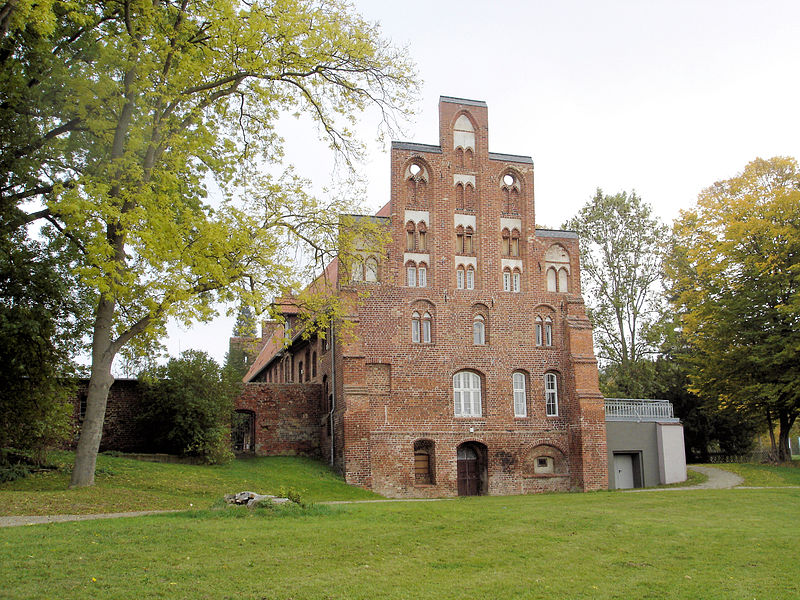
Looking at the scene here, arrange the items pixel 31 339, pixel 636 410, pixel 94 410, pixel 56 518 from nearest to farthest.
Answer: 1. pixel 56 518
2. pixel 94 410
3. pixel 31 339
4. pixel 636 410

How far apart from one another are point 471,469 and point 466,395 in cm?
288

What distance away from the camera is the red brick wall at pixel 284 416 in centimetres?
3022

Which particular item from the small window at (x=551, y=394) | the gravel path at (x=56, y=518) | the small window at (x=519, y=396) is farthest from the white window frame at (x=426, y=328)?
the gravel path at (x=56, y=518)

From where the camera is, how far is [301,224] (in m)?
21.2

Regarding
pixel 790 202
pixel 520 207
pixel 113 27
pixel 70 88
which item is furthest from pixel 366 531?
pixel 790 202

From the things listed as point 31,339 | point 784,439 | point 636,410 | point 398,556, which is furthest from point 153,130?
point 784,439

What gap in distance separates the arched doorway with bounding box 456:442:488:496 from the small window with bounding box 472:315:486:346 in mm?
3972

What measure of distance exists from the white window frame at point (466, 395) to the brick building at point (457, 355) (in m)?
0.05

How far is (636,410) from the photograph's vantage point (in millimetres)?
30703

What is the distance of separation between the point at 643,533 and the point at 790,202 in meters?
22.9

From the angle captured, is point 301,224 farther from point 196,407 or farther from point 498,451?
point 498,451

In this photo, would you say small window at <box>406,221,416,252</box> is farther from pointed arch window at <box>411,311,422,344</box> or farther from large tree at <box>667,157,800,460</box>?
large tree at <box>667,157,800,460</box>

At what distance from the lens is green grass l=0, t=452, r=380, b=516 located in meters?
15.6

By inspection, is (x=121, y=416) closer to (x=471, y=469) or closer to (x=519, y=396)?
(x=471, y=469)
